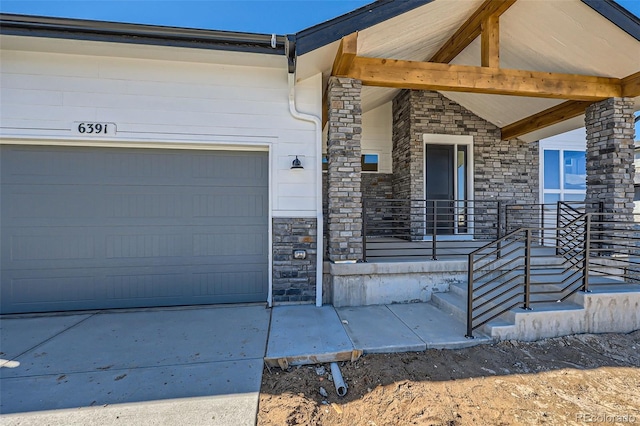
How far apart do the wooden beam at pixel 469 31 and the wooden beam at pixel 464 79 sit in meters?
0.81

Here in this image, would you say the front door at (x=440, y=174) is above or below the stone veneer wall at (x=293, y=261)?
above

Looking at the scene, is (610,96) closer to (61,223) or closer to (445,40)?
(445,40)

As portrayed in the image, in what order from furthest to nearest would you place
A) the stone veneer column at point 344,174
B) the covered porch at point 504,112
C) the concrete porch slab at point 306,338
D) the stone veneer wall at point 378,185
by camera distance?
the stone veneer wall at point 378,185, the stone veneer column at point 344,174, the covered porch at point 504,112, the concrete porch slab at point 306,338

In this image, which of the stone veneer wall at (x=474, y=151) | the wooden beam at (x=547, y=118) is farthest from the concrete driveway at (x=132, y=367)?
the wooden beam at (x=547, y=118)

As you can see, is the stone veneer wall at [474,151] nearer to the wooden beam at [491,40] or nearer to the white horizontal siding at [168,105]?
the wooden beam at [491,40]

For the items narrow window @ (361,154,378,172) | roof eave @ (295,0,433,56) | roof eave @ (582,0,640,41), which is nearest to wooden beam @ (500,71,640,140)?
roof eave @ (582,0,640,41)

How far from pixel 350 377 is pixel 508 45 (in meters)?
5.71

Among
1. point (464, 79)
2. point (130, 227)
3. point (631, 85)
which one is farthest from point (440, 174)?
point (130, 227)

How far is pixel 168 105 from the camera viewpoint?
390cm

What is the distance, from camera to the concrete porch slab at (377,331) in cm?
287

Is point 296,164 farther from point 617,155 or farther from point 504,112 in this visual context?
point 617,155

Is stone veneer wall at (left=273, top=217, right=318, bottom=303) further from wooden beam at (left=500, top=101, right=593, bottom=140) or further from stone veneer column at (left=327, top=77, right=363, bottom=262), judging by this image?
wooden beam at (left=500, top=101, right=593, bottom=140)

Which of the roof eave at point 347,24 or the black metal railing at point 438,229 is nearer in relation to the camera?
the roof eave at point 347,24

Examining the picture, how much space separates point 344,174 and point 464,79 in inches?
90.4
